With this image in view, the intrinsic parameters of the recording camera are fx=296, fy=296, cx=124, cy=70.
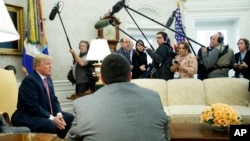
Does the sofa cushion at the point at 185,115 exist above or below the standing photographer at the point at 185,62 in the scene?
below

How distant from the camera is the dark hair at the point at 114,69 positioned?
4.58ft

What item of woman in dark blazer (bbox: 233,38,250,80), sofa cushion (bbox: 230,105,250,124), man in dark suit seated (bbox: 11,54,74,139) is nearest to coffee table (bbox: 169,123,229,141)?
sofa cushion (bbox: 230,105,250,124)

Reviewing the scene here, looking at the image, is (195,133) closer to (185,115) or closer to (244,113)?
(185,115)

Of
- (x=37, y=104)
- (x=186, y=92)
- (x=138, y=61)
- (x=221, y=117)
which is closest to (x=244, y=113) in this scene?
(x=186, y=92)

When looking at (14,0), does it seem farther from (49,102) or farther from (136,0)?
(136,0)

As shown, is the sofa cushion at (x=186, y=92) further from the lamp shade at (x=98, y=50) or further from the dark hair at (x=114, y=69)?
the dark hair at (x=114, y=69)

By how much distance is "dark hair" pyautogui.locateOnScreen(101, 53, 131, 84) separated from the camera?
1396mm

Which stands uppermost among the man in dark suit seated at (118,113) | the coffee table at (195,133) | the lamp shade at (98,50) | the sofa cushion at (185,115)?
the lamp shade at (98,50)

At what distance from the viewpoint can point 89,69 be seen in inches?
179

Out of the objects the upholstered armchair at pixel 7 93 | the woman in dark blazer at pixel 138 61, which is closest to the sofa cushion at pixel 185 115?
the woman in dark blazer at pixel 138 61

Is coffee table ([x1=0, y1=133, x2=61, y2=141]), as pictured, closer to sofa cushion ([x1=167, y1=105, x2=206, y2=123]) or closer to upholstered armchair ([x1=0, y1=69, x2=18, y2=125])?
upholstered armchair ([x1=0, y1=69, x2=18, y2=125])

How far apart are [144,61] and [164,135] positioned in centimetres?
→ 335

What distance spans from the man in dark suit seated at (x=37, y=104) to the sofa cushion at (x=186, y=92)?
188 cm

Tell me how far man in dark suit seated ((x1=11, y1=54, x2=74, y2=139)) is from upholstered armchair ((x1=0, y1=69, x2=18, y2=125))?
303 mm
